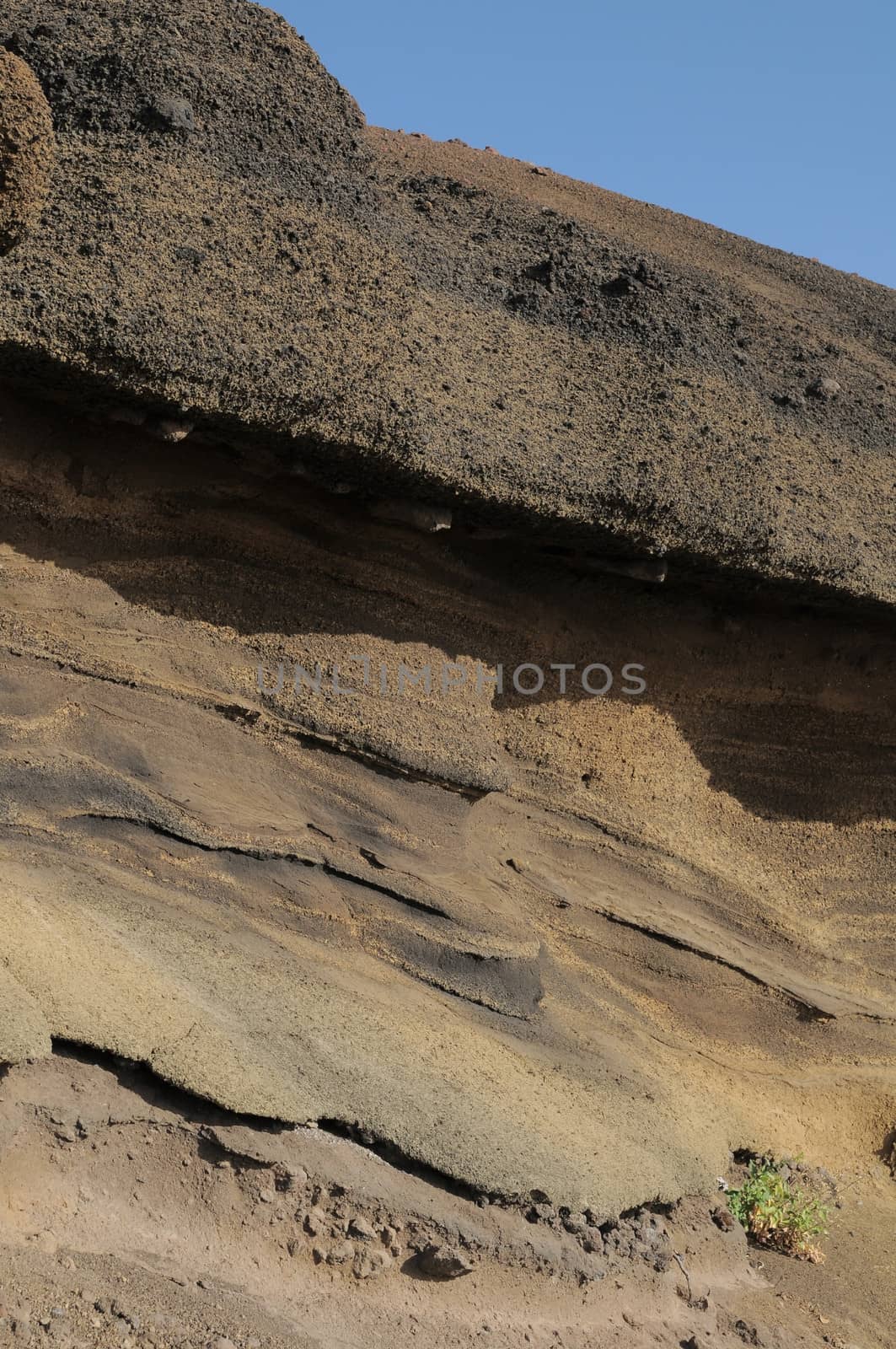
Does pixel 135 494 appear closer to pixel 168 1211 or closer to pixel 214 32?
pixel 214 32

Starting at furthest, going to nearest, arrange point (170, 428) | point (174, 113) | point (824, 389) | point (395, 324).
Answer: point (824, 389), point (395, 324), point (174, 113), point (170, 428)

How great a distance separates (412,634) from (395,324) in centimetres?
94

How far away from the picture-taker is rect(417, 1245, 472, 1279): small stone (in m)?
3.18

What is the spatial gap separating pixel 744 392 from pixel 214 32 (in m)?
2.01

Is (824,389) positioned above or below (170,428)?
above

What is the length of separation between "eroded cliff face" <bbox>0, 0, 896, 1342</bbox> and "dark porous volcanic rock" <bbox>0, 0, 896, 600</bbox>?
1 cm

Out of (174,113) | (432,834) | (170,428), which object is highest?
(174,113)

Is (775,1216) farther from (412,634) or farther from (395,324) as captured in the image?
(395,324)

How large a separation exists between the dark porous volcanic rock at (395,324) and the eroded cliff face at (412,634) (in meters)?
0.01

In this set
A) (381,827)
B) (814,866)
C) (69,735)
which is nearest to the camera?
(69,735)

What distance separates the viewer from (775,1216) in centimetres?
407

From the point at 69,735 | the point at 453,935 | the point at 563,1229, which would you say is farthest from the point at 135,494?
the point at 563,1229

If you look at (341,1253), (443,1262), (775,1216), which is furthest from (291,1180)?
(775,1216)

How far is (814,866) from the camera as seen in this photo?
15.3ft
